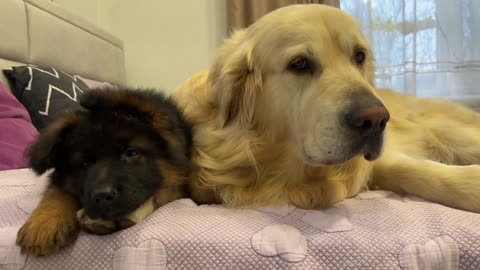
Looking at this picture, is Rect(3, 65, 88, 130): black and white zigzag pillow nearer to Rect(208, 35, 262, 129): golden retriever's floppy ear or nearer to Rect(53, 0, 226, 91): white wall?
Rect(208, 35, 262, 129): golden retriever's floppy ear

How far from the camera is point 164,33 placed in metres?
4.00

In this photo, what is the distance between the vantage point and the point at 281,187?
1.24 metres

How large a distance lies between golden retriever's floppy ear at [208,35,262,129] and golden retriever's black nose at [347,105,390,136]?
0.36 meters

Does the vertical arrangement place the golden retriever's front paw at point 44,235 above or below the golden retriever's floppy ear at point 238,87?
below

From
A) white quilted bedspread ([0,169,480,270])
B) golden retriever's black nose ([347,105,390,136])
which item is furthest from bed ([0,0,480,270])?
golden retriever's black nose ([347,105,390,136])

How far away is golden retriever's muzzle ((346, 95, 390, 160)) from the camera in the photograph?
0.97 meters

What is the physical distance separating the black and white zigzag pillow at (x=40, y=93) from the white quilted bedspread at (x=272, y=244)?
1.14m

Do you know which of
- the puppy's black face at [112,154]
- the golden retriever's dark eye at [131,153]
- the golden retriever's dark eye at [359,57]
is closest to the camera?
the puppy's black face at [112,154]

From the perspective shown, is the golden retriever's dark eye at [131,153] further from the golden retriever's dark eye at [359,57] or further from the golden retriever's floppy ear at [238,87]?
the golden retriever's dark eye at [359,57]

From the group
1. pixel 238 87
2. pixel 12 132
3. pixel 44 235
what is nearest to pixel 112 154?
pixel 44 235

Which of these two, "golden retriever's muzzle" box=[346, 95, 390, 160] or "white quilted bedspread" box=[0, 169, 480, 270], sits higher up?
"golden retriever's muzzle" box=[346, 95, 390, 160]

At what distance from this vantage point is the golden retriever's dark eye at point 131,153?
1.08m

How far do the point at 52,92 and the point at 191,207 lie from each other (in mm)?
1338

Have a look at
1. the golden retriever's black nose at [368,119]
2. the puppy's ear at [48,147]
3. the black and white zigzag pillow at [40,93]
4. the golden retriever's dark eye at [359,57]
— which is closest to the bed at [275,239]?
the puppy's ear at [48,147]
